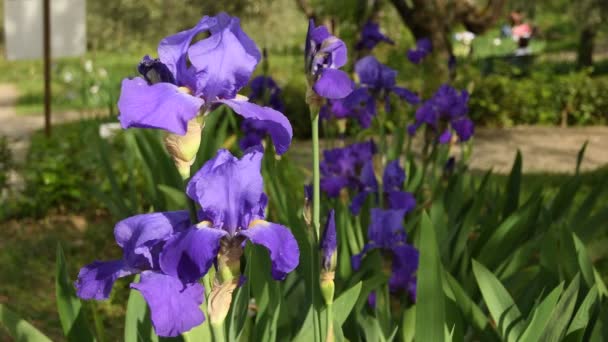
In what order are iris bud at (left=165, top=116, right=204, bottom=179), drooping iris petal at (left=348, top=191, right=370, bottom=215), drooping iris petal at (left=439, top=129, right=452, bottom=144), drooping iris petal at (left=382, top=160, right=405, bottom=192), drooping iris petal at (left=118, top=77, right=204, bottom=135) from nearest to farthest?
drooping iris petal at (left=118, top=77, right=204, bottom=135), iris bud at (left=165, top=116, right=204, bottom=179), drooping iris petal at (left=348, top=191, right=370, bottom=215), drooping iris petal at (left=382, top=160, right=405, bottom=192), drooping iris petal at (left=439, top=129, right=452, bottom=144)

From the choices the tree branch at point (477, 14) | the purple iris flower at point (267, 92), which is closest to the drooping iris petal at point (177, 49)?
the purple iris flower at point (267, 92)

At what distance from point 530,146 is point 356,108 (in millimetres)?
5175

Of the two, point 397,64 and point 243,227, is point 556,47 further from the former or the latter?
point 243,227

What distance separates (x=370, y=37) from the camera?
3.40 meters

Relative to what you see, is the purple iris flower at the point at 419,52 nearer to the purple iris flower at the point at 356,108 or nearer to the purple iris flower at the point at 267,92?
the purple iris flower at the point at 356,108

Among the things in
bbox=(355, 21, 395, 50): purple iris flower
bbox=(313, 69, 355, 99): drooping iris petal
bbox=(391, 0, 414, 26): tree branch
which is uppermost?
bbox=(391, 0, 414, 26): tree branch

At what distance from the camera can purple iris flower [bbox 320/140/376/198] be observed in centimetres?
278

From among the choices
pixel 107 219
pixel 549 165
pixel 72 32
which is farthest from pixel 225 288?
pixel 549 165

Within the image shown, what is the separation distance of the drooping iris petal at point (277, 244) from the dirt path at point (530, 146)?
5240 mm

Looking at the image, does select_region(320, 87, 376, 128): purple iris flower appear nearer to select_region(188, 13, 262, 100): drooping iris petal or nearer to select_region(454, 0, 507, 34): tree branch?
select_region(188, 13, 262, 100): drooping iris petal

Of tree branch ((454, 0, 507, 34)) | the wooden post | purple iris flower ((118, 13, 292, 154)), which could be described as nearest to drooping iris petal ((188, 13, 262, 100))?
purple iris flower ((118, 13, 292, 154))

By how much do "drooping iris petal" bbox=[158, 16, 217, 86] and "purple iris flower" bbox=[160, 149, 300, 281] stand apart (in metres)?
0.13

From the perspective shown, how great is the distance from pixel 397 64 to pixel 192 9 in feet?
25.3

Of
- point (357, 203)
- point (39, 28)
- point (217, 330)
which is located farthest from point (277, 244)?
point (39, 28)
